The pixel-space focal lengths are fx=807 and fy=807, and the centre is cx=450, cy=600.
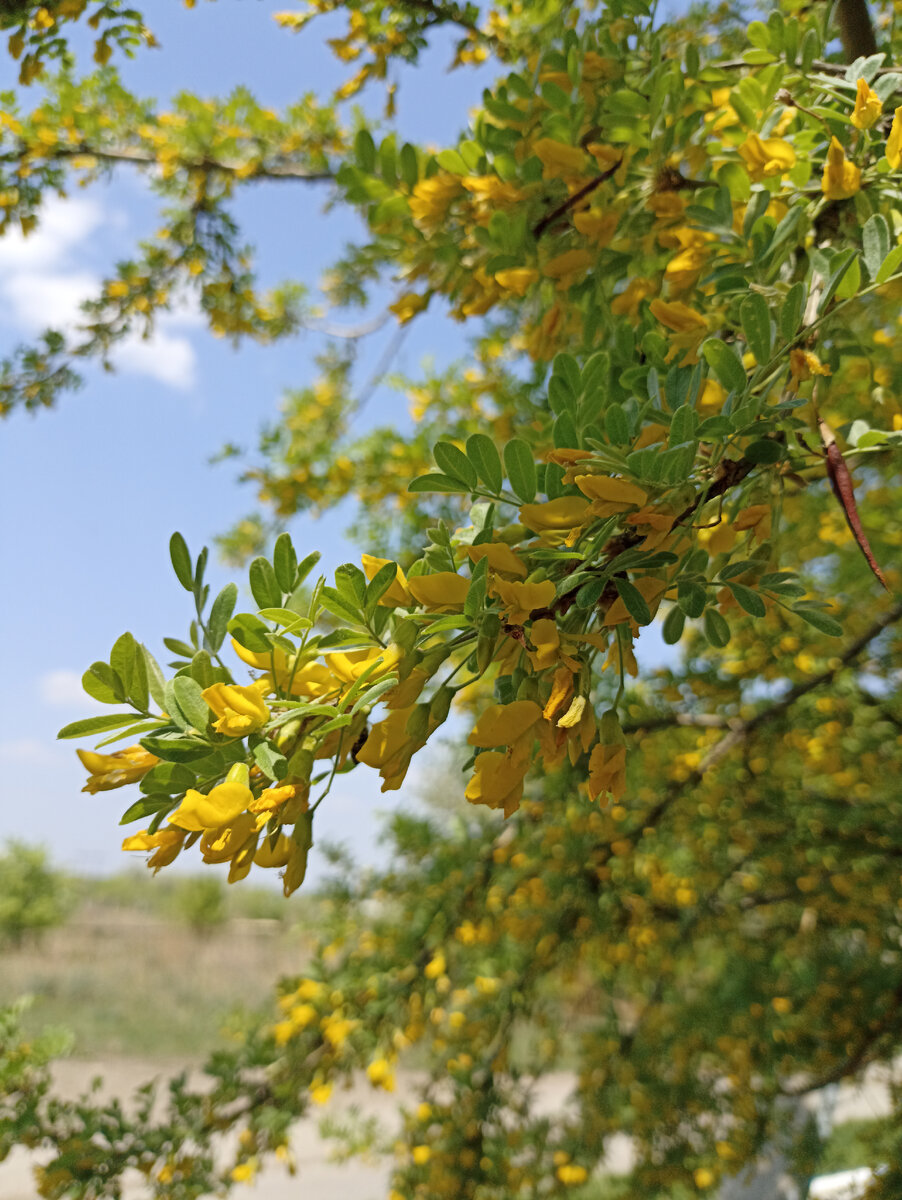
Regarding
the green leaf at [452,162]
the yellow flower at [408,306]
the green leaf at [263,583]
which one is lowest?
the green leaf at [263,583]

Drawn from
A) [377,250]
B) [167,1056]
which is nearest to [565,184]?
[377,250]

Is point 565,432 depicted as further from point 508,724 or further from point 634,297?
point 634,297

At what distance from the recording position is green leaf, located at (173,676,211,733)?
0.44 m

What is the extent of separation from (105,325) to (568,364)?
6.20ft

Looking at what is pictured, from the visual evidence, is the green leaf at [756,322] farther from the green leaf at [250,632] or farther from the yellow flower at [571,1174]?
the yellow flower at [571,1174]

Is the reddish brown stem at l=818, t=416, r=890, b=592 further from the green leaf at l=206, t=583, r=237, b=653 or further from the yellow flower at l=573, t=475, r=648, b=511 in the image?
the green leaf at l=206, t=583, r=237, b=653

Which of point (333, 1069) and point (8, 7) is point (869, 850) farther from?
point (8, 7)

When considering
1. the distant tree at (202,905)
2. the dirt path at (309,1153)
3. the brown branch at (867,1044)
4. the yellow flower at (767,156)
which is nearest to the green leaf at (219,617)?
the yellow flower at (767,156)

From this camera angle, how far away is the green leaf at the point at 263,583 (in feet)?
1.56

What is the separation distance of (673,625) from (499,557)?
19 centimetres

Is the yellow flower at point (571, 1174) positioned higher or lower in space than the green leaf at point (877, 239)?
lower

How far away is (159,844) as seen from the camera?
1.48 ft

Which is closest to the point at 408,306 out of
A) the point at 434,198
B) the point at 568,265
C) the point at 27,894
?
the point at 434,198

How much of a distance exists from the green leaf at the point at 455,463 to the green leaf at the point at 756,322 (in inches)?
7.4
